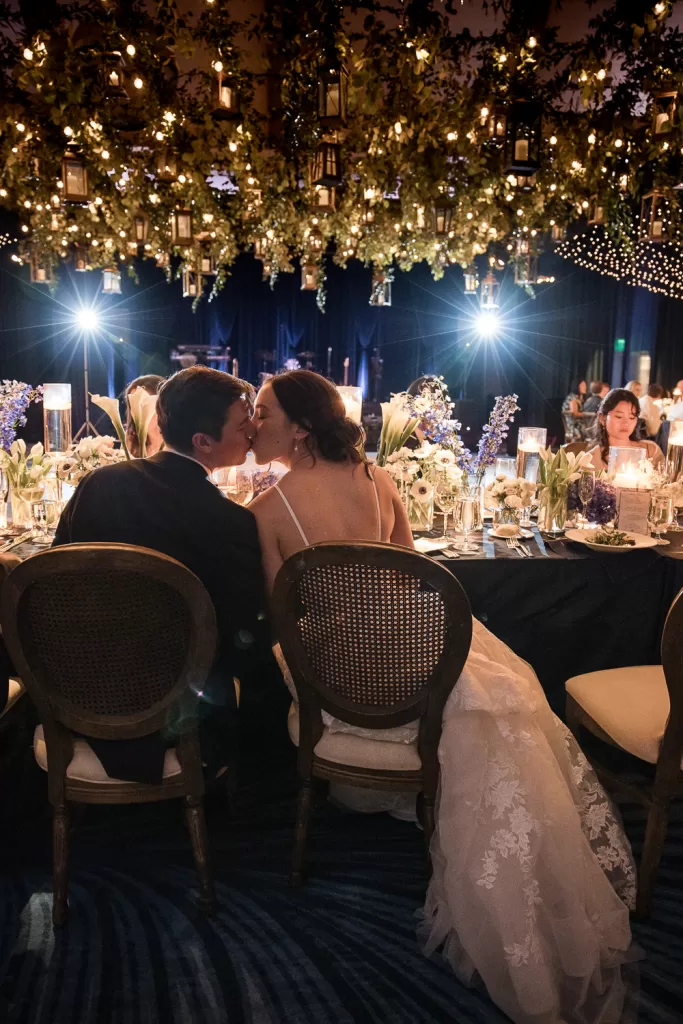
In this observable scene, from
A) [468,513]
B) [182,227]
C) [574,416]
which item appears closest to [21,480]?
[468,513]

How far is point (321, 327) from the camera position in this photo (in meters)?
17.0

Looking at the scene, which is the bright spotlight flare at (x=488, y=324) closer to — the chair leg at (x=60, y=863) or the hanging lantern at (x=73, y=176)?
the hanging lantern at (x=73, y=176)

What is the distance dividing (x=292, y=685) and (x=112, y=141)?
4698 mm

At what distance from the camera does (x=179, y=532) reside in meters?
2.09

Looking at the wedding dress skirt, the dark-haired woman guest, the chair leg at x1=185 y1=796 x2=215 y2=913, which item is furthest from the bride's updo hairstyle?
the chair leg at x1=185 y1=796 x2=215 y2=913

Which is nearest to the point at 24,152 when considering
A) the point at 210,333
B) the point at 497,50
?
the point at 497,50

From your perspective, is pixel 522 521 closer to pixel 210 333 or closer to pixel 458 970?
pixel 458 970

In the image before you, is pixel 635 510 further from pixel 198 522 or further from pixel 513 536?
pixel 198 522

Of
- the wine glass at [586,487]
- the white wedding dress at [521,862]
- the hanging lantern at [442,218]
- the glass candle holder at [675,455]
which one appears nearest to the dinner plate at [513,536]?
the wine glass at [586,487]

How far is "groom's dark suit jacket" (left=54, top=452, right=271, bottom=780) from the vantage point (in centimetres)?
205

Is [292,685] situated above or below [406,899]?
above

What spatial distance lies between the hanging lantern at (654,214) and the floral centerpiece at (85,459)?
159 inches

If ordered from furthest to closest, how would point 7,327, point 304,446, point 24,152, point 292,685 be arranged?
point 7,327 < point 24,152 < point 304,446 < point 292,685

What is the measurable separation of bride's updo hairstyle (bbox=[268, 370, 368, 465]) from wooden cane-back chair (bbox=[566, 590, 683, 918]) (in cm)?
107
